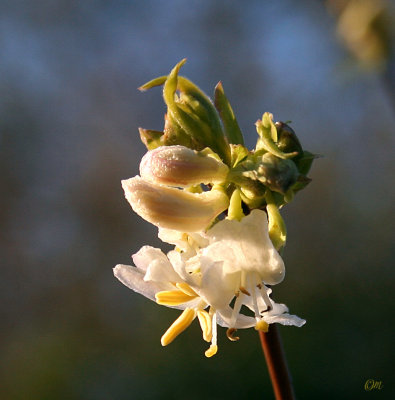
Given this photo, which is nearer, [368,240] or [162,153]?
[162,153]

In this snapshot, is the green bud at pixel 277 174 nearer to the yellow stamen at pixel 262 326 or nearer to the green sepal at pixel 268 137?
the green sepal at pixel 268 137

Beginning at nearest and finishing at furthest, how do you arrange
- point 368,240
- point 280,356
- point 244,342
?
point 280,356 < point 244,342 < point 368,240

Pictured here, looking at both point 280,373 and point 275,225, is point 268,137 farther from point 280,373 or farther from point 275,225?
point 280,373

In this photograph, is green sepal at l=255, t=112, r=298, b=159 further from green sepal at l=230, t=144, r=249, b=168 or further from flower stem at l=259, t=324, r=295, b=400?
flower stem at l=259, t=324, r=295, b=400

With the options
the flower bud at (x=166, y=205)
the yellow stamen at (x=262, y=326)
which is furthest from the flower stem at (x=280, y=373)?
the flower bud at (x=166, y=205)

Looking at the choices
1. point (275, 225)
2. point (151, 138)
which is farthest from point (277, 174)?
point (151, 138)

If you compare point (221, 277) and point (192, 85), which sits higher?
point (192, 85)

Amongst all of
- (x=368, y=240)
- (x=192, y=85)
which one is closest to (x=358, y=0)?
(x=192, y=85)

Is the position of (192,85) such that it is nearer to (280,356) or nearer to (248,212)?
(248,212)
